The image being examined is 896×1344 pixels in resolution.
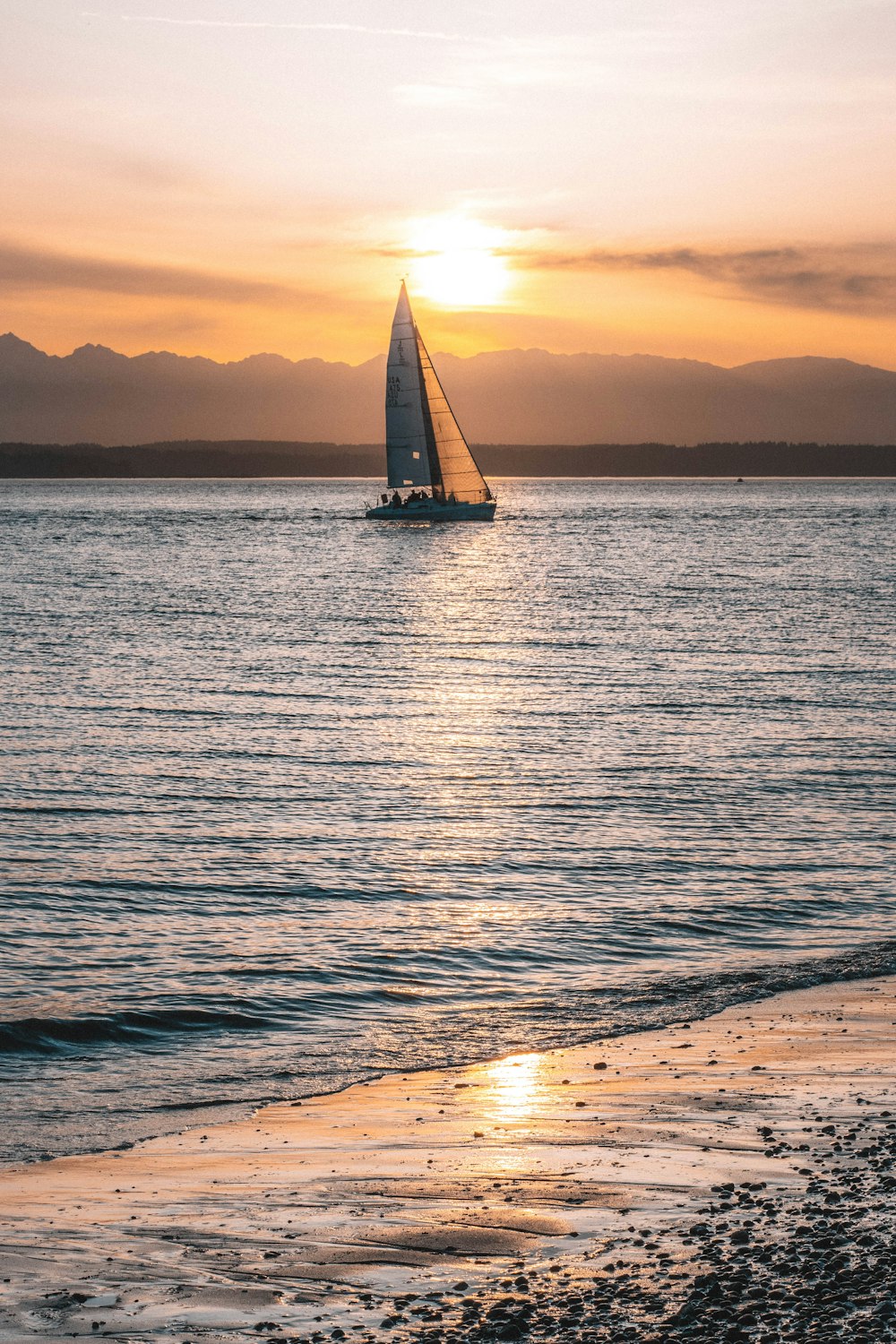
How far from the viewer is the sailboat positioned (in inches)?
4678

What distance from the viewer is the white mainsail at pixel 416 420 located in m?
119

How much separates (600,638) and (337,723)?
24.0 meters

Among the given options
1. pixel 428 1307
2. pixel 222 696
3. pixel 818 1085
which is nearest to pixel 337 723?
pixel 222 696

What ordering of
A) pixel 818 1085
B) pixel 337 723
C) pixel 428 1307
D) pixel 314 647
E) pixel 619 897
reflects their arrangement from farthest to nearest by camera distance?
1. pixel 314 647
2. pixel 337 723
3. pixel 619 897
4. pixel 818 1085
5. pixel 428 1307

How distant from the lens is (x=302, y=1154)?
9555 mm

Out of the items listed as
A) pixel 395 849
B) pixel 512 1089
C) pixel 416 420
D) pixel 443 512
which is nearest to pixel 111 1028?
pixel 512 1089

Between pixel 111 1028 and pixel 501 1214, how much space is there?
240 inches

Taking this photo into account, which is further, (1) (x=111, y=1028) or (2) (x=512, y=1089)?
(1) (x=111, y=1028)

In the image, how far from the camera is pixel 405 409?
121m

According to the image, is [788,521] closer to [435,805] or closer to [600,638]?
[600,638]

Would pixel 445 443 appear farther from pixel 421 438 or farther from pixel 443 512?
pixel 443 512

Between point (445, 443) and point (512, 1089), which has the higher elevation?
point (445, 443)

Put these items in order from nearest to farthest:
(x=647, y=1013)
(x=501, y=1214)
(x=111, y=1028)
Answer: (x=501, y=1214) → (x=111, y=1028) → (x=647, y=1013)

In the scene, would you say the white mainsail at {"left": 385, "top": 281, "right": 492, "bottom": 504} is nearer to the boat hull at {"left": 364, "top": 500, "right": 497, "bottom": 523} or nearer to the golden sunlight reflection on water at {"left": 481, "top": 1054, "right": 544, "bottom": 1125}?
the boat hull at {"left": 364, "top": 500, "right": 497, "bottom": 523}
